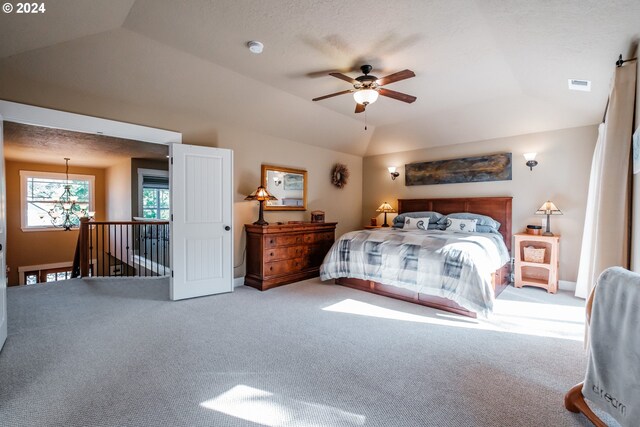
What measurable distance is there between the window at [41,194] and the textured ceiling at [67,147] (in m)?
0.43

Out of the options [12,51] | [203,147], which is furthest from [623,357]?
[12,51]

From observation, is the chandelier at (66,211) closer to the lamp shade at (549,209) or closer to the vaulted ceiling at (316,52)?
the vaulted ceiling at (316,52)

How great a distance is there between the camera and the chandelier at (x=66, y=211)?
768 centimetres

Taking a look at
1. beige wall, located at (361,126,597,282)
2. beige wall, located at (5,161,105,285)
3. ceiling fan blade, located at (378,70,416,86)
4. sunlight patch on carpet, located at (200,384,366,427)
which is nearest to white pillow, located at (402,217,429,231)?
beige wall, located at (361,126,597,282)

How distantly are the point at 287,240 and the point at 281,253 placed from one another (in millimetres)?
233

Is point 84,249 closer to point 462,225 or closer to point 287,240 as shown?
point 287,240

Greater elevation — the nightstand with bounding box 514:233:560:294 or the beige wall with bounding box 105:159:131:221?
the beige wall with bounding box 105:159:131:221

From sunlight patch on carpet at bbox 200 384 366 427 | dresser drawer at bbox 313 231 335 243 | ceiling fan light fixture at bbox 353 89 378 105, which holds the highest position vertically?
ceiling fan light fixture at bbox 353 89 378 105

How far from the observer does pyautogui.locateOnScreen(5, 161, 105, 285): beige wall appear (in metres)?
7.05

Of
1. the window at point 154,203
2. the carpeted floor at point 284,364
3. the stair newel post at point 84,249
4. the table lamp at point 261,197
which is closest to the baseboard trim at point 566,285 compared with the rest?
the carpeted floor at point 284,364

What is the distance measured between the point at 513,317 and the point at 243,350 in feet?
9.66

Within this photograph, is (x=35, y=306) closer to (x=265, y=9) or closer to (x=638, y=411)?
(x=265, y=9)

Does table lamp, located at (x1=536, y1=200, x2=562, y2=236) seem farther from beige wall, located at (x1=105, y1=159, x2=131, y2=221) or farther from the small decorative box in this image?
beige wall, located at (x1=105, y1=159, x2=131, y2=221)

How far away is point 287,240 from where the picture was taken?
4770 mm
